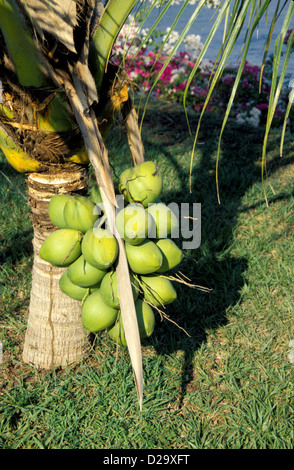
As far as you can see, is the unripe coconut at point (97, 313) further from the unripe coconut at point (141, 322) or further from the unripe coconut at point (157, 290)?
the unripe coconut at point (157, 290)

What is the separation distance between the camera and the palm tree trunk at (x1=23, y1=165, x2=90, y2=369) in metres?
2.07

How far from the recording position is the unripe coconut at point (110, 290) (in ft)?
5.46

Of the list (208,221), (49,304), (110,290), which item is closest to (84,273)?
(110,290)

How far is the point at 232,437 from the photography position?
206 cm

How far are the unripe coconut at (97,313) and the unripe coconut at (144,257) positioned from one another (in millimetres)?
185

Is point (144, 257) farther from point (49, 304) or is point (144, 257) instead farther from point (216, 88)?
point (216, 88)

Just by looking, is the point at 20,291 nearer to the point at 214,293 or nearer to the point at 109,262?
the point at 214,293

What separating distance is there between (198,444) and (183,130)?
4.48 meters

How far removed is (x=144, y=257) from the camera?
1.65 metres

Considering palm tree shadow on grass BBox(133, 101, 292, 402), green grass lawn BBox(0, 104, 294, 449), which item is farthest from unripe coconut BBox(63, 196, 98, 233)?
palm tree shadow on grass BBox(133, 101, 292, 402)

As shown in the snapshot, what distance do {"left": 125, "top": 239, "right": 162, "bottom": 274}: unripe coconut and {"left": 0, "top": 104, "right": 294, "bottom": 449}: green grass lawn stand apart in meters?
0.50

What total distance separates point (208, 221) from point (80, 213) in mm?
2301

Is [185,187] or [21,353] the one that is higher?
[21,353]

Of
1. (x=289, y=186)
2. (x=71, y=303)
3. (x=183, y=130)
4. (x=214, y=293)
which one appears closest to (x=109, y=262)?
(x=71, y=303)
